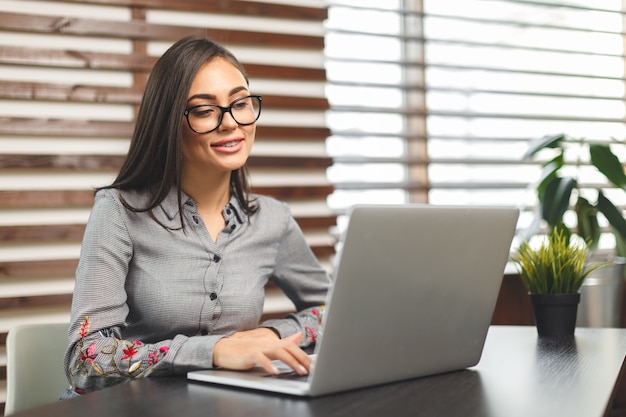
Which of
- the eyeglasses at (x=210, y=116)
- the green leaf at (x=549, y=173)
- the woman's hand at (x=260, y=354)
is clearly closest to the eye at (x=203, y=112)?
the eyeglasses at (x=210, y=116)

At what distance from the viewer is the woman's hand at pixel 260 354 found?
140 centimetres

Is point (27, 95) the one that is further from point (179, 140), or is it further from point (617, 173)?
point (617, 173)

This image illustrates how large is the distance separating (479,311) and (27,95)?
7.27 feet

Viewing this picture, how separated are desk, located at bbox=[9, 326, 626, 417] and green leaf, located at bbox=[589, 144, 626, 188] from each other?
2.30 metres

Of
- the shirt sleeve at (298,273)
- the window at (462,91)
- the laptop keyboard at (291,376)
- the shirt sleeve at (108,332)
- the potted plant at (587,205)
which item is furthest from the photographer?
the window at (462,91)

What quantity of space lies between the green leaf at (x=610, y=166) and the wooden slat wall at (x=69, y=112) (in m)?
1.38

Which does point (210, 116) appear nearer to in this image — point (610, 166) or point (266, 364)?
point (266, 364)

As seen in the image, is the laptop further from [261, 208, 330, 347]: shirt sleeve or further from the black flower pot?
[261, 208, 330, 347]: shirt sleeve

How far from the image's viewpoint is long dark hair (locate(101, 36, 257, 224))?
6.65ft

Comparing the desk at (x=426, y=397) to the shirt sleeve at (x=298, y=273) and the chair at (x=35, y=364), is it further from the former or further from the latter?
the shirt sleeve at (x=298, y=273)

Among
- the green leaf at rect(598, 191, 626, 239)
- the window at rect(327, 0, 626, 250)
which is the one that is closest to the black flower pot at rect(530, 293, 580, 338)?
the green leaf at rect(598, 191, 626, 239)

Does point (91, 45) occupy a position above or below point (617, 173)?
above

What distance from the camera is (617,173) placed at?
3678 mm

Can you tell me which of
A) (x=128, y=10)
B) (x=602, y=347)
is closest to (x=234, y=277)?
(x=602, y=347)
